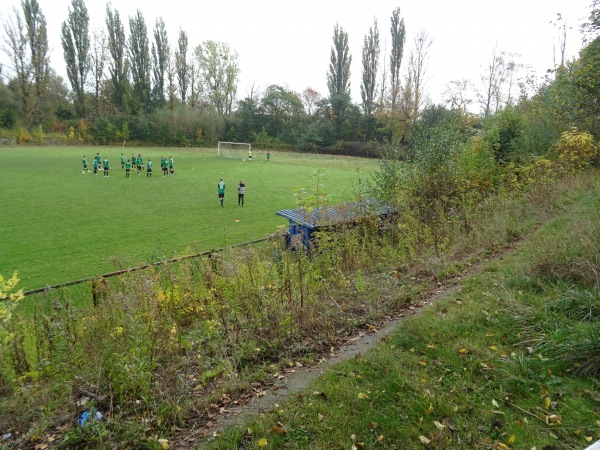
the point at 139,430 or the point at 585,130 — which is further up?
the point at 585,130

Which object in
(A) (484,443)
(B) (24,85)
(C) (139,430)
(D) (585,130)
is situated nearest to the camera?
(A) (484,443)

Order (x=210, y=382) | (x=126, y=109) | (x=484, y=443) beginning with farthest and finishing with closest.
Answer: (x=126, y=109)
(x=210, y=382)
(x=484, y=443)

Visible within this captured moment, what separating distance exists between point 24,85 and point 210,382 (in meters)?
63.0

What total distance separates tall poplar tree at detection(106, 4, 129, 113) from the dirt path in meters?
60.0

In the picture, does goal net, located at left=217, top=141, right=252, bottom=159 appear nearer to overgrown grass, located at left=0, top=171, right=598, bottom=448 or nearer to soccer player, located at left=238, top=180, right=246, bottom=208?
soccer player, located at left=238, top=180, right=246, bottom=208

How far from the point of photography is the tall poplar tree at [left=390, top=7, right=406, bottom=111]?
170ft

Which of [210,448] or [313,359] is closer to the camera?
[210,448]

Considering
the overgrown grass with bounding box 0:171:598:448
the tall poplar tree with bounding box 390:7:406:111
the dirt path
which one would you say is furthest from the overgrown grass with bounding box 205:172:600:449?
the tall poplar tree with bounding box 390:7:406:111

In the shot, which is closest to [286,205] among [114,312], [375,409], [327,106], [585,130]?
[585,130]

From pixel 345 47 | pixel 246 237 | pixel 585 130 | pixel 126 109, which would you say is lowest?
pixel 246 237

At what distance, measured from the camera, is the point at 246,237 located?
43.5 feet

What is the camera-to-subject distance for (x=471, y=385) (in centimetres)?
333

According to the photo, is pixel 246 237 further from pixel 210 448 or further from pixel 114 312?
pixel 210 448

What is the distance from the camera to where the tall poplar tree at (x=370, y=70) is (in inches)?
2197
